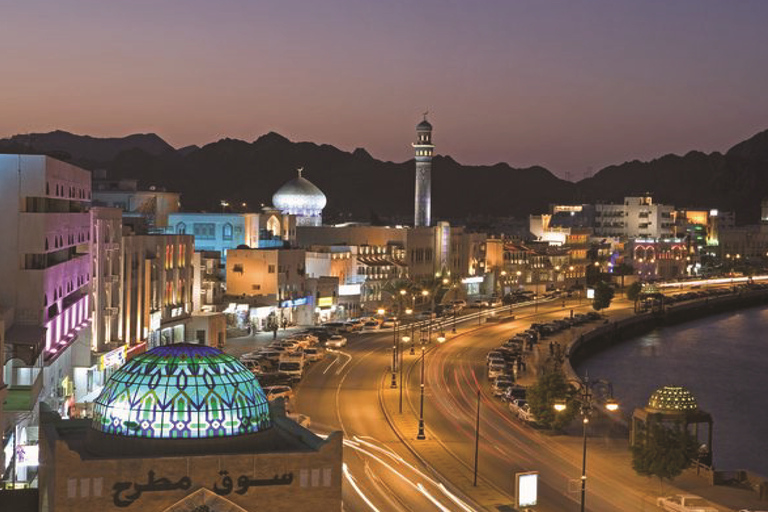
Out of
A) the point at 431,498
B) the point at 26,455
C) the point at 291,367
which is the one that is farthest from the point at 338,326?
the point at 431,498

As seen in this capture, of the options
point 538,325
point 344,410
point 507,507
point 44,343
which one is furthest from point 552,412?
point 538,325

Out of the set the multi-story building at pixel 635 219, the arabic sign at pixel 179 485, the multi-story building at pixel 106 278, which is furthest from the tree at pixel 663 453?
the multi-story building at pixel 635 219

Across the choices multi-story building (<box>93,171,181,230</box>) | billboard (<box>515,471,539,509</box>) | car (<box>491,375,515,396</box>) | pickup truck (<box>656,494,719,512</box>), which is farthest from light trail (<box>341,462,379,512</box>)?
multi-story building (<box>93,171,181,230</box>)

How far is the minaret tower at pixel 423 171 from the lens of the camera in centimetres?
11731

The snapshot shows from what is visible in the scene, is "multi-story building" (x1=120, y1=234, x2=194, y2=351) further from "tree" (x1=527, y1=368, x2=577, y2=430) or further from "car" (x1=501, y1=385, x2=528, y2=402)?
"tree" (x1=527, y1=368, x2=577, y2=430)

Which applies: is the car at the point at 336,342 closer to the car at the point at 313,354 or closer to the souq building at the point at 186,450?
the car at the point at 313,354

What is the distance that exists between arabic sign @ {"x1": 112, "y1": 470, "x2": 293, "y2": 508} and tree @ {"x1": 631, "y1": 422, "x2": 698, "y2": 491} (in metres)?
18.0

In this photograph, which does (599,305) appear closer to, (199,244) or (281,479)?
(199,244)

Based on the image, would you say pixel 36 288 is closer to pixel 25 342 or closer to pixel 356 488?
pixel 25 342

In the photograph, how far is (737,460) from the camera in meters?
56.4

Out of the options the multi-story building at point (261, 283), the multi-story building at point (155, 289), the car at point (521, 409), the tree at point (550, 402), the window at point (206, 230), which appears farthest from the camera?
the window at point (206, 230)

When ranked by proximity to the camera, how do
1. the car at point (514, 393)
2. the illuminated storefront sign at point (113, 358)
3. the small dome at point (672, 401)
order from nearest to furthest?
the small dome at point (672, 401) → the illuminated storefront sign at point (113, 358) → the car at point (514, 393)

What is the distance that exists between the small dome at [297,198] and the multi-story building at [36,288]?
60.6m

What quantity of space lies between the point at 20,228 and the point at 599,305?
7852 centimetres
